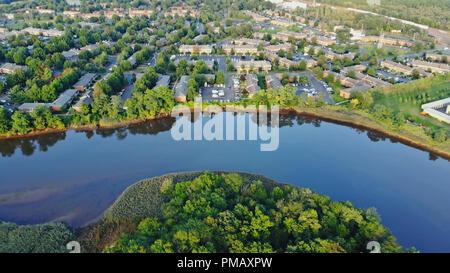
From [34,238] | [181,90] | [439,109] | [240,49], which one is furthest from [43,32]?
[439,109]

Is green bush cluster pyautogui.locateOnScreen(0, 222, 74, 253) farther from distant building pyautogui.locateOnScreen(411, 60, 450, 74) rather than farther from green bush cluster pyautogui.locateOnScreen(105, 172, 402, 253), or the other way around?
distant building pyautogui.locateOnScreen(411, 60, 450, 74)

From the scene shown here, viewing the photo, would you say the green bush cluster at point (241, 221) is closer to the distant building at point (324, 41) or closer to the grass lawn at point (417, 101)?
the grass lawn at point (417, 101)

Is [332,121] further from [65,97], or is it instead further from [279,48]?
[65,97]

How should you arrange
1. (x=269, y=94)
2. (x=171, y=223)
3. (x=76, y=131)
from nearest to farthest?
(x=171, y=223) < (x=76, y=131) < (x=269, y=94)

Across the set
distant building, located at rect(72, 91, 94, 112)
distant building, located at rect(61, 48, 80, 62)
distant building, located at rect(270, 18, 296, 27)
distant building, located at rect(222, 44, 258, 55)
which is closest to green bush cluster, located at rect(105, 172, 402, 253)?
distant building, located at rect(72, 91, 94, 112)

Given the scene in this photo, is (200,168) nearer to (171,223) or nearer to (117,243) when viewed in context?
(171,223)

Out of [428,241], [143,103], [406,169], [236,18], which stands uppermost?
[236,18]

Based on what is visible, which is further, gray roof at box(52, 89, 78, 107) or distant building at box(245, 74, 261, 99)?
distant building at box(245, 74, 261, 99)

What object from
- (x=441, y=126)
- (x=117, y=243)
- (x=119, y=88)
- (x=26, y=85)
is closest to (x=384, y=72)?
(x=441, y=126)
